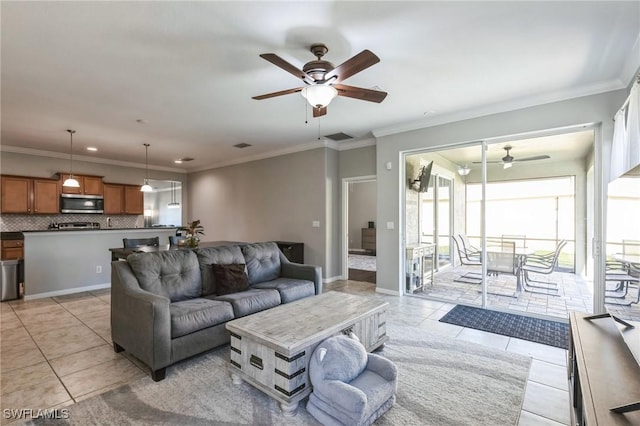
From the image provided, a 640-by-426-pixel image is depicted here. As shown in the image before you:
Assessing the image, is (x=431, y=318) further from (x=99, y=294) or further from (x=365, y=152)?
(x=99, y=294)

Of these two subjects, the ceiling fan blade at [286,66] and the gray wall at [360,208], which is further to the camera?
the gray wall at [360,208]

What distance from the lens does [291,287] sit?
12.1 feet

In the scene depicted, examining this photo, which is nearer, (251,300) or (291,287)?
(251,300)

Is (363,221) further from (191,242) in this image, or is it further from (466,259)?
(191,242)

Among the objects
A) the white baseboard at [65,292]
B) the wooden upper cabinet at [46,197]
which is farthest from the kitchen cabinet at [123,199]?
the white baseboard at [65,292]

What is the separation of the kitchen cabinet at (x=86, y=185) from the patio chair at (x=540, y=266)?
29.6ft

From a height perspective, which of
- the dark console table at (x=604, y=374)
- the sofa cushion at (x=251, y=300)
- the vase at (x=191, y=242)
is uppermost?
the vase at (x=191, y=242)

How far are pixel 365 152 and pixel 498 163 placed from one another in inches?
91.9

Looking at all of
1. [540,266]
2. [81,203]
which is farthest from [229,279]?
[81,203]

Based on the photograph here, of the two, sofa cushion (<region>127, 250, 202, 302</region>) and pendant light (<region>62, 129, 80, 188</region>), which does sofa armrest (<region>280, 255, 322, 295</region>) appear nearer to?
sofa cushion (<region>127, 250, 202, 302</region>)

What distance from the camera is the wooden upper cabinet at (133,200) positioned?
25.9ft

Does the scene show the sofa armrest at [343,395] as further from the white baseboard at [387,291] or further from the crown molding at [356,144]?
the crown molding at [356,144]

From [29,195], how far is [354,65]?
7.67 m

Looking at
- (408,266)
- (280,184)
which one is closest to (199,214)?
(280,184)
